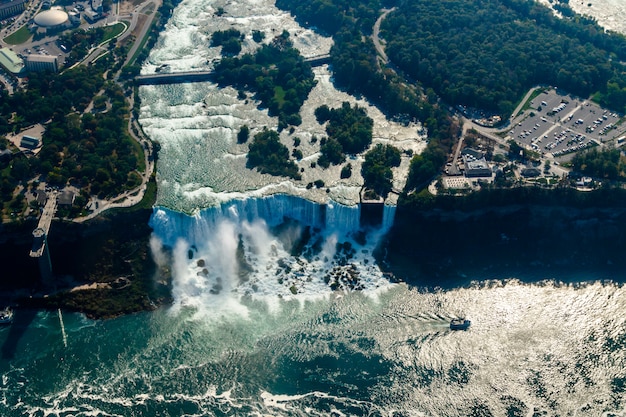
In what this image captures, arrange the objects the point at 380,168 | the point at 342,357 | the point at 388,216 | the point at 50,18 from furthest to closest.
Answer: the point at 50,18
the point at 380,168
the point at 388,216
the point at 342,357

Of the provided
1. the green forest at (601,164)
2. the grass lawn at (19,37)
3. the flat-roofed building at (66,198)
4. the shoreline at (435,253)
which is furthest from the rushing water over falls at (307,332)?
the grass lawn at (19,37)

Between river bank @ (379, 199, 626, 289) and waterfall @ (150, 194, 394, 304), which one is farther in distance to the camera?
river bank @ (379, 199, 626, 289)

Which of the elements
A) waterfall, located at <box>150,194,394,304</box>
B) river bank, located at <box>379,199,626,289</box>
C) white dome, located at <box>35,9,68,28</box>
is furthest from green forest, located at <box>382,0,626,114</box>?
white dome, located at <box>35,9,68,28</box>

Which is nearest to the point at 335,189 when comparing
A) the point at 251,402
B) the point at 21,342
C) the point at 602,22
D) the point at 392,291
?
the point at 392,291

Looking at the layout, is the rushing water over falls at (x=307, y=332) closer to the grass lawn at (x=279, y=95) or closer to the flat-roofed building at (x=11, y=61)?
the grass lawn at (x=279, y=95)

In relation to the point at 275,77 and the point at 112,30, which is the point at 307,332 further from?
the point at 112,30

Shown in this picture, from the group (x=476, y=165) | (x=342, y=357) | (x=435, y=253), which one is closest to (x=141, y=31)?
(x=476, y=165)

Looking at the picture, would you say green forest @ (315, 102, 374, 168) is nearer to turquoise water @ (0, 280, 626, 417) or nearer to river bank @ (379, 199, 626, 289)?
river bank @ (379, 199, 626, 289)

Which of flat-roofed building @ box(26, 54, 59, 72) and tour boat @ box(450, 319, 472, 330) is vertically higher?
flat-roofed building @ box(26, 54, 59, 72)
